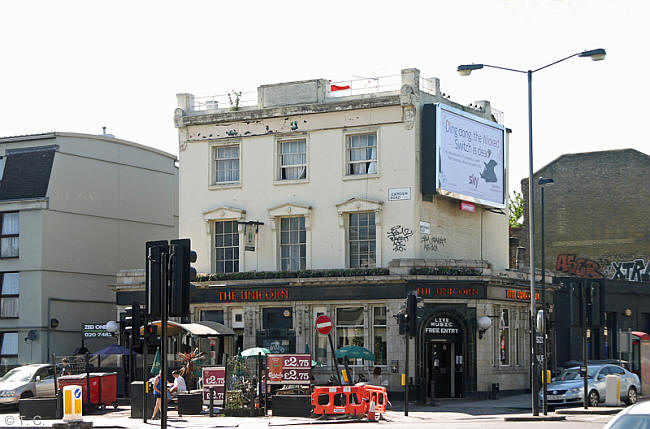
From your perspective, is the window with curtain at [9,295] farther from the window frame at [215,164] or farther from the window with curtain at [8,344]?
the window frame at [215,164]

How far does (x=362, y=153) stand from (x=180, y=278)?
22.2 metres

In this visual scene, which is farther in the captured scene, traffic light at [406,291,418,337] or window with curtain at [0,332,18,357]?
window with curtain at [0,332,18,357]

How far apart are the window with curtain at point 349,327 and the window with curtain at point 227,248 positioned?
5.57 m

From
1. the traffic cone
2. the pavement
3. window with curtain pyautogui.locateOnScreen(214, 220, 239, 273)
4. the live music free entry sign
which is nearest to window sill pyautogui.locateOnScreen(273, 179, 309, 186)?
window with curtain pyautogui.locateOnScreen(214, 220, 239, 273)

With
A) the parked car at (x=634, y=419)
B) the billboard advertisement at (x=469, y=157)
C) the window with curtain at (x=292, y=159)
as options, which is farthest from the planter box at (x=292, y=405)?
the parked car at (x=634, y=419)

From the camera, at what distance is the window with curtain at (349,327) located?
41.2 meters

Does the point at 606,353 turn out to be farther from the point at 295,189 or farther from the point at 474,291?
the point at 295,189

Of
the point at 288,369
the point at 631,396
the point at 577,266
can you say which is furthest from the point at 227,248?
the point at 577,266

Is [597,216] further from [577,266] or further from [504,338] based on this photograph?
[504,338]

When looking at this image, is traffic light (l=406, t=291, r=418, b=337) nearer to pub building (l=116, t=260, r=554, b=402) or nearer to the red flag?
pub building (l=116, t=260, r=554, b=402)

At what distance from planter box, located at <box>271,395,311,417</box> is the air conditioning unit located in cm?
1217

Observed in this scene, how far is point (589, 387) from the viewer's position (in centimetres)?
3538

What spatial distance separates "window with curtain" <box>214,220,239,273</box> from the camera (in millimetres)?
44750

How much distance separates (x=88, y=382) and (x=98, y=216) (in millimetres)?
17116
